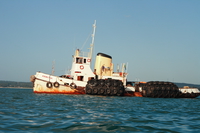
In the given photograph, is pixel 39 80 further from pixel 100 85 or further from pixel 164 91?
pixel 164 91

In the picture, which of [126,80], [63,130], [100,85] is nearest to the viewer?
[63,130]

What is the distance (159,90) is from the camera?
33.5 meters

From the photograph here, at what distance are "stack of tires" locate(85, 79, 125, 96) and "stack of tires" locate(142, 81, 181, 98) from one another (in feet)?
13.4

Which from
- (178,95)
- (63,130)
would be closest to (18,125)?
(63,130)

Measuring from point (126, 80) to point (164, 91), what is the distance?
5.95 meters

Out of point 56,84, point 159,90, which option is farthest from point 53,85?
point 159,90

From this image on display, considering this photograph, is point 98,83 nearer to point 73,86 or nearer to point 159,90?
point 73,86

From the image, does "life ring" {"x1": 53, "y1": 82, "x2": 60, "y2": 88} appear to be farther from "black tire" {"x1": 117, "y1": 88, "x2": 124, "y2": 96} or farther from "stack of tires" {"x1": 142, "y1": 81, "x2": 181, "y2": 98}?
"stack of tires" {"x1": 142, "y1": 81, "x2": 181, "y2": 98}

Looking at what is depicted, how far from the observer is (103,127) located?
31.5 ft

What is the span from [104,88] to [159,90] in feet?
27.1

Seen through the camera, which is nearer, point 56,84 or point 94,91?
point 94,91

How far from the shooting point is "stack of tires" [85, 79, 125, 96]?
3105 cm

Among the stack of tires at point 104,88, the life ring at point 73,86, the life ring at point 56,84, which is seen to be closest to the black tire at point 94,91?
the stack of tires at point 104,88

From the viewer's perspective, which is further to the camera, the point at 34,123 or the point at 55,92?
the point at 55,92
